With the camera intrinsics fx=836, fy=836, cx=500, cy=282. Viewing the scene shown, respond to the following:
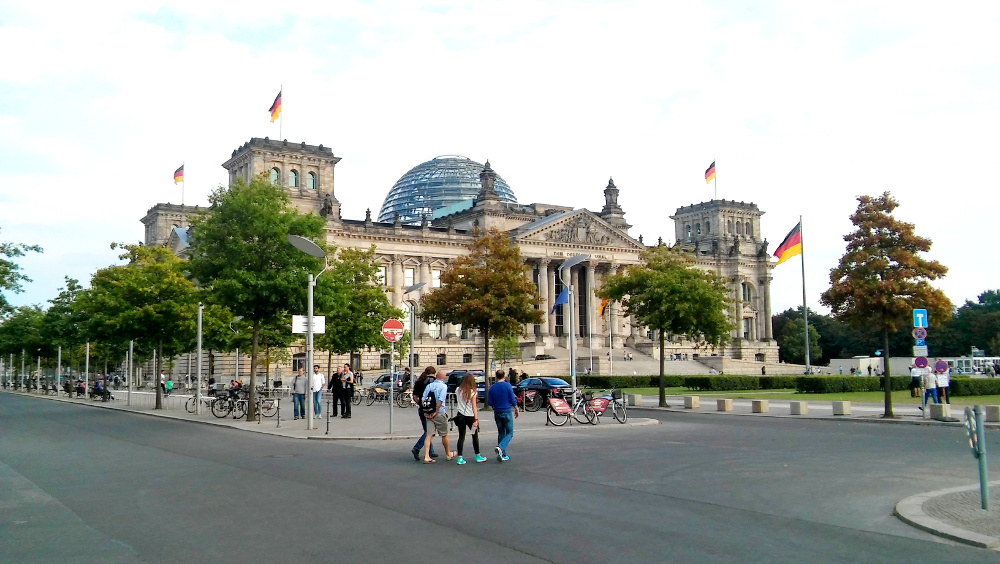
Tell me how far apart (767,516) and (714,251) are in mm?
110543

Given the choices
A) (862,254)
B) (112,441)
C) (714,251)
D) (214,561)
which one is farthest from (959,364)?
(214,561)

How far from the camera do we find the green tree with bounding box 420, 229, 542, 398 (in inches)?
1666

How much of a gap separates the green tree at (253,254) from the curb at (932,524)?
935 inches

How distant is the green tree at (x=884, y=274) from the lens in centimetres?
3145

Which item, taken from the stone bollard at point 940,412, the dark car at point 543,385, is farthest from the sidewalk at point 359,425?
the stone bollard at point 940,412

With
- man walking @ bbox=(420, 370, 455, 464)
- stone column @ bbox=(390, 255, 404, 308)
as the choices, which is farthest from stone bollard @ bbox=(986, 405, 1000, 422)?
stone column @ bbox=(390, 255, 404, 308)

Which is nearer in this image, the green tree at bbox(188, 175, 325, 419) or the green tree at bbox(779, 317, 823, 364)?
the green tree at bbox(188, 175, 325, 419)

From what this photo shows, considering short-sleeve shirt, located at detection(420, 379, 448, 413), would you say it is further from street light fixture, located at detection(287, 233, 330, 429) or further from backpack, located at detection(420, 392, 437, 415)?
street light fixture, located at detection(287, 233, 330, 429)

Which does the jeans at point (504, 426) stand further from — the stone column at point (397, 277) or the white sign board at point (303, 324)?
the stone column at point (397, 277)

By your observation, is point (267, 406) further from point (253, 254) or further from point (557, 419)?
point (557, 419)

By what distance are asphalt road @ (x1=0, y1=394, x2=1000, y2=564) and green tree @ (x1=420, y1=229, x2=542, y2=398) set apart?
19.9 m

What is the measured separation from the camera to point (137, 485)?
14.6 metres

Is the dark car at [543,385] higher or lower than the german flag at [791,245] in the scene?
lower

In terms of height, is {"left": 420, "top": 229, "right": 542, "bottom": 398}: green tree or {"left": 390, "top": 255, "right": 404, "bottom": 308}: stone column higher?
{"left": 390, "top": 255, "right": 404, "bottom": 308}: stone column
